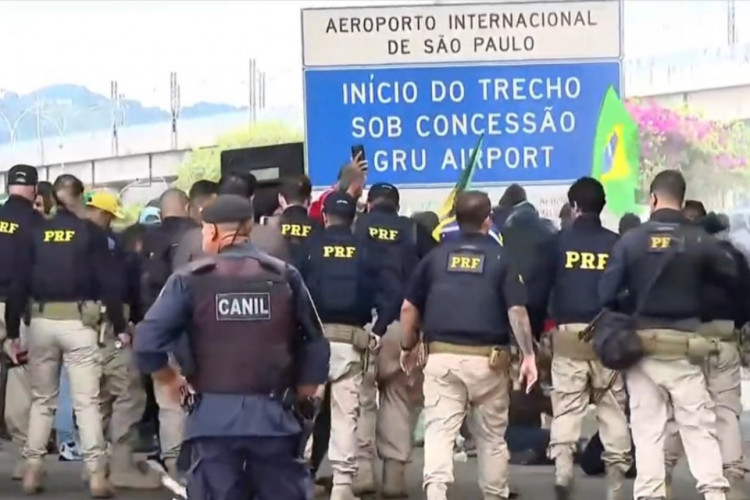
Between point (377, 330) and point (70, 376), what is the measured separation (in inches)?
85.2

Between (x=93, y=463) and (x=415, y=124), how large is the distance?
14.6 feet

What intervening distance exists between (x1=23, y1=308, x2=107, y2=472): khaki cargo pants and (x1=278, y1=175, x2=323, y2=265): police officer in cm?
150

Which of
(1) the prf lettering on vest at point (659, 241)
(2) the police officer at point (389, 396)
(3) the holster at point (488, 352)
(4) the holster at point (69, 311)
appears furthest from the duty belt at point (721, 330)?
(4) the holster at point (69, 311)

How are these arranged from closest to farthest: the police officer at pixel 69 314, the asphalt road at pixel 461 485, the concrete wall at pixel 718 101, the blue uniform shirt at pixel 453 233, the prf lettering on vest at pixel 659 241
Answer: the prf lettering on vest at pixel 659 241
the blue uniform shirt at pixel 453 233
the police officer at pixel 69 314
the asphalt road at pixel 461 485
the concrete wall at pixel 718 101

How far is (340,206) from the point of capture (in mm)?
9695

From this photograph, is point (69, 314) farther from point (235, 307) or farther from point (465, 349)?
point (235, 307)

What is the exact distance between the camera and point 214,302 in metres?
6.36

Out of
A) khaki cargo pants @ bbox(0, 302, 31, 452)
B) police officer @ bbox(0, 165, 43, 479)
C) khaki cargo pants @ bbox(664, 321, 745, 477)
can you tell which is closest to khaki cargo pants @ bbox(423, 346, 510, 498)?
khaki cargo pants @ bbox(664, 321, 745, 477)

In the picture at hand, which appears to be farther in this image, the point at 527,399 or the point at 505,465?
the point at 527,399

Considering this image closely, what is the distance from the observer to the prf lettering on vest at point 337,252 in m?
9.67

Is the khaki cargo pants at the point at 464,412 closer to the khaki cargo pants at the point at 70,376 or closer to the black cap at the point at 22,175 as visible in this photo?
the khaki cargo pants at the point at 70,376

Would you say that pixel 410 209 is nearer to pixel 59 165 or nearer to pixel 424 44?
pixel 424 44

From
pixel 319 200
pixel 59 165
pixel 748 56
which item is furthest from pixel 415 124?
pixel 748 56

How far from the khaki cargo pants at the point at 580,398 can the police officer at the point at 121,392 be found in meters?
3.07
